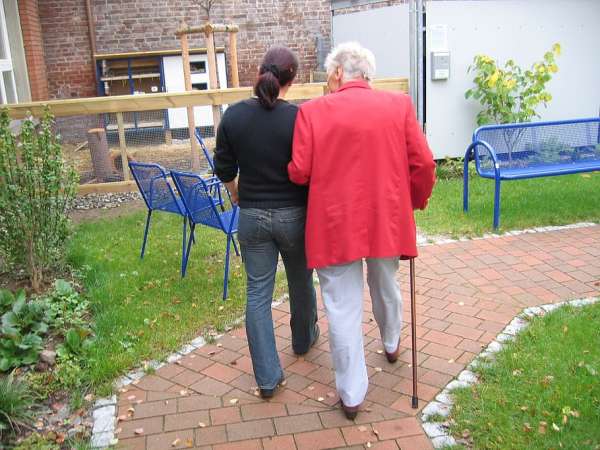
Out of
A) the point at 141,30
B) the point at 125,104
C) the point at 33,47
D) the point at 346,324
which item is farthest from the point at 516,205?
the point at 33,47

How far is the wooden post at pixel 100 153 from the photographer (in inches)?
288

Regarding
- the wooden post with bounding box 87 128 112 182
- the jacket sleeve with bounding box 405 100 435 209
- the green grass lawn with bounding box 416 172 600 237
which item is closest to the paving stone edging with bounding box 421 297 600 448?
the jacket sleeve with bounding box 405 100 435 209

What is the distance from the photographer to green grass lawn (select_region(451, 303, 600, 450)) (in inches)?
116

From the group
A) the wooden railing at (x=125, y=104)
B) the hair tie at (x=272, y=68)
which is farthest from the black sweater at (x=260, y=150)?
the wooden railing at (x=125, y=104)

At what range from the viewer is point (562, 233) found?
587 cm

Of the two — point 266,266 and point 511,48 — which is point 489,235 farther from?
point 511,48

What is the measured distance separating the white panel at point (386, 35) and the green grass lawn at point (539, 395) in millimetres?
5148

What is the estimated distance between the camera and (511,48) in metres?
8.38

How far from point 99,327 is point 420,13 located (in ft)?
18.7

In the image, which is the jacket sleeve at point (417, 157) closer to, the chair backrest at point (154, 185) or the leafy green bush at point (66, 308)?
the leafy green bush at point (66, 308)

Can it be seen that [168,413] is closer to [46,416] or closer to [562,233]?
[46,416]

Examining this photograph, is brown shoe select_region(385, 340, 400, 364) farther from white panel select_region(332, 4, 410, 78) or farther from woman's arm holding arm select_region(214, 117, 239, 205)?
white panel select_region(332, 4, 410, 78)

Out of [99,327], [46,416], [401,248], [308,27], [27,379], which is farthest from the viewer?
[308,27]

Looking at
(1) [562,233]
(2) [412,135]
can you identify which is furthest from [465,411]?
(1) [562,233]
